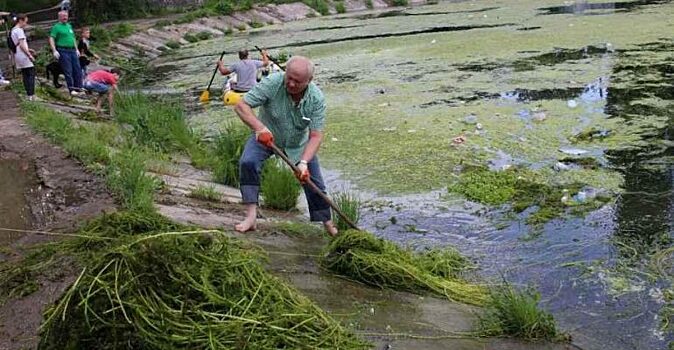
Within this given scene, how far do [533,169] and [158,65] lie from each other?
1385 centimetres

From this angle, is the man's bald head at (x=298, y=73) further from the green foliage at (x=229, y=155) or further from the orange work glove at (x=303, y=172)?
the green foliage at (x=229, y=155)

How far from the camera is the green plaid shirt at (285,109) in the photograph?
5.18 metres

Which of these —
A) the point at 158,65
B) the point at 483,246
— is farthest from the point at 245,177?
the point at 158,65

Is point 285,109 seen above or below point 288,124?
above

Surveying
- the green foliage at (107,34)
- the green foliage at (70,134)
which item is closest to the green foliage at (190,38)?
the green foliage at (107,34)

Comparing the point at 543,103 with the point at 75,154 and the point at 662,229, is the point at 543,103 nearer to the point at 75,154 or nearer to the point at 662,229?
the point at 662,229

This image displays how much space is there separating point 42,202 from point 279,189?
2035 mm

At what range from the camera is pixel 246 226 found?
5.59m

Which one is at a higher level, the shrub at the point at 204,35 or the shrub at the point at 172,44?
the shrub at the point at 204,35

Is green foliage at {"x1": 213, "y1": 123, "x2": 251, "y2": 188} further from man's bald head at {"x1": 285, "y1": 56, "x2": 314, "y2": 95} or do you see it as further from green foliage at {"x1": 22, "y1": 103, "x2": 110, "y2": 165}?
man's bald head at {"x1": 285, "y1": 56, "x2": 314, "y2": 95}

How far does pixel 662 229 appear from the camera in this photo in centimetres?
569

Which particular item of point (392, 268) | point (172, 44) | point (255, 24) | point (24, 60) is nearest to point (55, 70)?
point (24, 60)

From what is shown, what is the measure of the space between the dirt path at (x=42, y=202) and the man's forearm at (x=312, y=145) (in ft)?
5.12

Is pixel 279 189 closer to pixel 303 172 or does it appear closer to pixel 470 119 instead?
pixel 303 172
